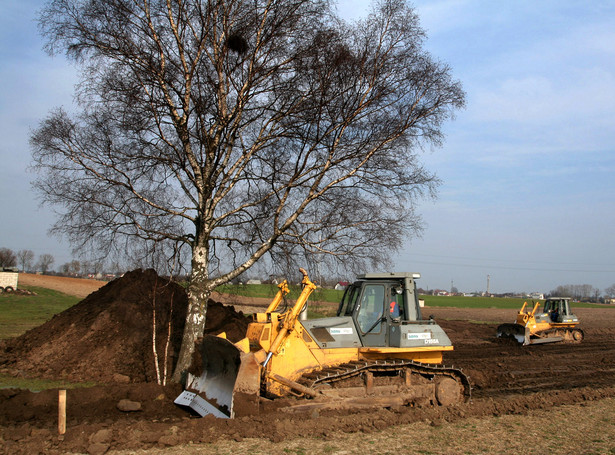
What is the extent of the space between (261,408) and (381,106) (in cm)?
697

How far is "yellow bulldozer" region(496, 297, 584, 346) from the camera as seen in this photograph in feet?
82.7

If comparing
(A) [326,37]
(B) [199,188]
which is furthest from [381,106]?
(B) [199,188]

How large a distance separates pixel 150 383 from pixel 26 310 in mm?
21945

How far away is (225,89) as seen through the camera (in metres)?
11.7

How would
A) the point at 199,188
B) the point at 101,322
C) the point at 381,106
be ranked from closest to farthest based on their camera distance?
the point at 199,188
the point at 381,106
the point at 101,322

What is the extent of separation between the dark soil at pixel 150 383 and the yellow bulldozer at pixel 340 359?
355 millimetres

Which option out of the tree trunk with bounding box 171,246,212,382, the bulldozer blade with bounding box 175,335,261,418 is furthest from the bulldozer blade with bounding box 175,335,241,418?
the tree trunk with bounding box 171,246,212,382

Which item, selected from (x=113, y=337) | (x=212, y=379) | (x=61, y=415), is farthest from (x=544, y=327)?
(x=61, y=415)

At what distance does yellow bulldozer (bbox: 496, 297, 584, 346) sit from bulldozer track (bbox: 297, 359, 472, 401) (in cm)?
1565

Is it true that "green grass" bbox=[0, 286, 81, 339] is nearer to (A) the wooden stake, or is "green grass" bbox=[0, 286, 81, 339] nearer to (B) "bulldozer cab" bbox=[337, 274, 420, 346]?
(A) the wooden stake

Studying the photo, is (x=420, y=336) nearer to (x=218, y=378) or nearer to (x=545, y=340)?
(x=218, y=378)

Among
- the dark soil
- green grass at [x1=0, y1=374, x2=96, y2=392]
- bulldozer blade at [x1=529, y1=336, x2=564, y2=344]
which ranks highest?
the dark soil

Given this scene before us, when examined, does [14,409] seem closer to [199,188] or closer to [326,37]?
[199,188]

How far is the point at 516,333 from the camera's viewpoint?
25375 millimetres
